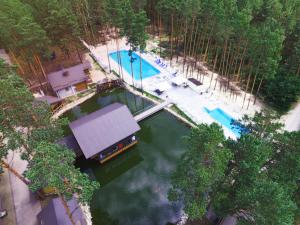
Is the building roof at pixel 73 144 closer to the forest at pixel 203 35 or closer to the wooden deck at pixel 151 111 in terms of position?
the wooden deck at pixel 151 111

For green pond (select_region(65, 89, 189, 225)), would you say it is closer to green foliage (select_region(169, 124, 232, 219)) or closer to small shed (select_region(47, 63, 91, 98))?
small shed (select_region(47, 63, 91, 98))

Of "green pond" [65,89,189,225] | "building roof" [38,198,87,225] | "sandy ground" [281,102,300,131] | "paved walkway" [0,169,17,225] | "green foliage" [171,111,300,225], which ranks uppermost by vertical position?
"green foliage" [171,111,300,225]

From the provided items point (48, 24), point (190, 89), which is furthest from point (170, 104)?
point (48, 24)

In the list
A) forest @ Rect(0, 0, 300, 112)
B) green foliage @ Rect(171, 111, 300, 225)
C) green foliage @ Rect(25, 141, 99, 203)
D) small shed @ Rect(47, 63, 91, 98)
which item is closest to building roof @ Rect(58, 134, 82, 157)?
small shed @ Rect(47, 63, 91, 98)

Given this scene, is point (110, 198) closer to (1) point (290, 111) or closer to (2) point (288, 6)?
(1) point (290, 111)

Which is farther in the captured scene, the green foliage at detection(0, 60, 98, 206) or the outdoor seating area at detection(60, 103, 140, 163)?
the outdoor seating area at detection(60, 103, 140, 163)

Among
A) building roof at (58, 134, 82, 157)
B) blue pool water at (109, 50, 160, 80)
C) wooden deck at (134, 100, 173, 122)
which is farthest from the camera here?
blue pool water at (109, 50, 160, 80)

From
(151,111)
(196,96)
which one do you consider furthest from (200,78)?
(151,111)

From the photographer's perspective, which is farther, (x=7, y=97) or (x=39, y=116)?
(x=39, y=116)
